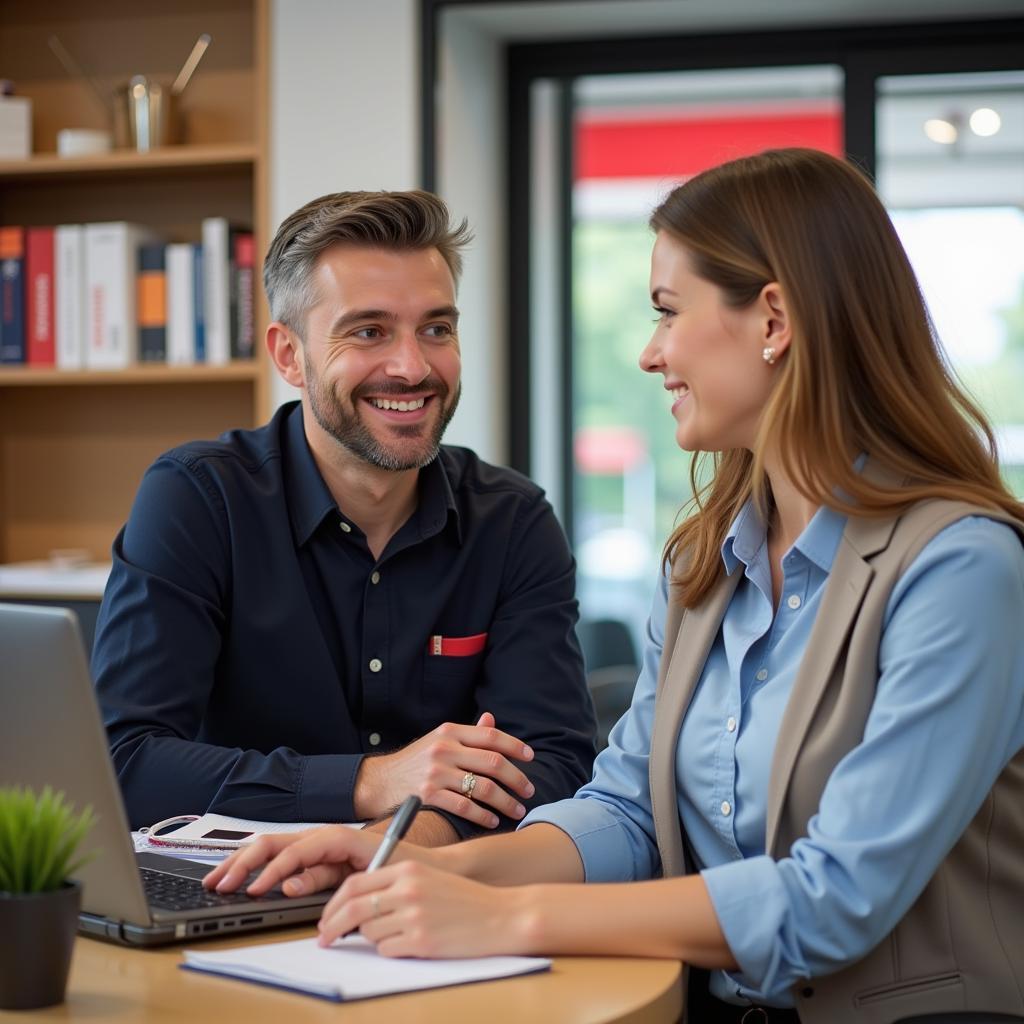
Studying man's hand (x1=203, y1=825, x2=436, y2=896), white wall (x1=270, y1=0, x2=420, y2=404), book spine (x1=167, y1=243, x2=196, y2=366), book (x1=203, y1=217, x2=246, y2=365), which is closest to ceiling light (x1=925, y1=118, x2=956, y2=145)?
white wall (x1=270, y1=0, x2=420, y2=404)

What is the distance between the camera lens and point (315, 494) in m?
2.09

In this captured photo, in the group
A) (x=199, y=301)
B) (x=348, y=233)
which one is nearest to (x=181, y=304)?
(x=199, y=301)

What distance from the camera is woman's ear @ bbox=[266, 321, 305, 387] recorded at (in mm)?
2234

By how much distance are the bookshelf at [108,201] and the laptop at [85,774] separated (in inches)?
98.2

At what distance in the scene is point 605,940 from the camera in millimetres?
1215

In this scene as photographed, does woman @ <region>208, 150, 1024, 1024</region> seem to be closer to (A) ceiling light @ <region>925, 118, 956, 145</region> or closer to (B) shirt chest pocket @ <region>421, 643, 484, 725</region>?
(B) shirt chest pocket @ <region>421, 643, 484, 725</region>

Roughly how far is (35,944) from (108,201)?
3224 millimetres

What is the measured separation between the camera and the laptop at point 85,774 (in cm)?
117

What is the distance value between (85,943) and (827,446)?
836 mm

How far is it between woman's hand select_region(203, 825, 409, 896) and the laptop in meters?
0.02

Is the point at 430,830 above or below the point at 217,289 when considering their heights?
below

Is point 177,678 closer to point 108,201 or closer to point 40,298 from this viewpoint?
point 40,298

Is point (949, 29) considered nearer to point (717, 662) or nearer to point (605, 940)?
point (717, 662)

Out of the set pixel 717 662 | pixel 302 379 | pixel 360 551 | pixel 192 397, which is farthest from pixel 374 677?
pixel 192 397
